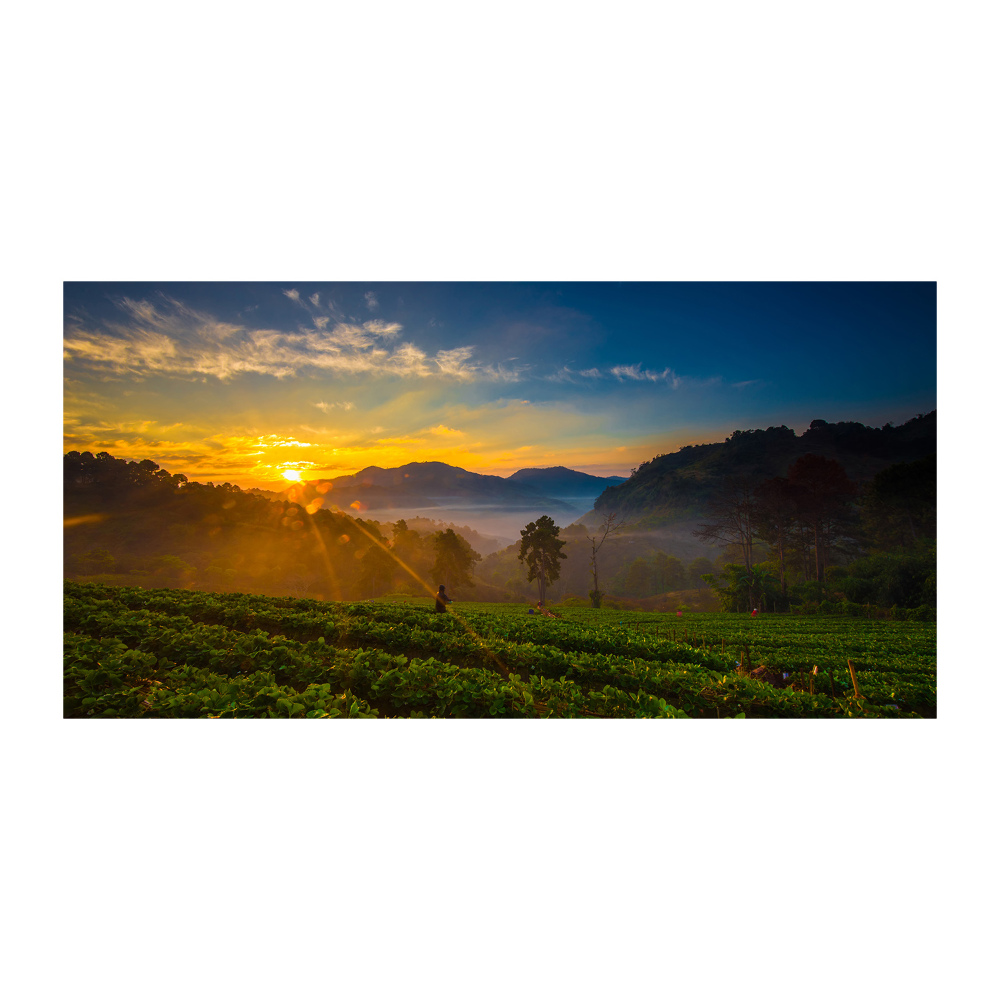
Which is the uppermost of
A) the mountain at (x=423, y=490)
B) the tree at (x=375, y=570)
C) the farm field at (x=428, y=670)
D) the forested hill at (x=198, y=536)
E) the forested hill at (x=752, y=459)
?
the forested hill at (x=752, y=459)

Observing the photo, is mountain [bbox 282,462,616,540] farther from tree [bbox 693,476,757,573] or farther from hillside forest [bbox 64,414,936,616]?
tree [bbox 693,476,757,573]

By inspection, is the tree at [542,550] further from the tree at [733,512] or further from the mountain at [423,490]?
the tree at [733,512]

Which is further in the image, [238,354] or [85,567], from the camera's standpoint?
[85,567]

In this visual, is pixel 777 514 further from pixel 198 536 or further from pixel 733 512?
pixel 198 536

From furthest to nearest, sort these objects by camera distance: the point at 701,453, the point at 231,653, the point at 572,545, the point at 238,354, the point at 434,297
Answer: the point at 572,545, the point at 701,453, the point at 238,354, the point at 434,297, the point at 231,653

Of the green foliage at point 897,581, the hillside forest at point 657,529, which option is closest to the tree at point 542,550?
the hillside forest at point 657,529

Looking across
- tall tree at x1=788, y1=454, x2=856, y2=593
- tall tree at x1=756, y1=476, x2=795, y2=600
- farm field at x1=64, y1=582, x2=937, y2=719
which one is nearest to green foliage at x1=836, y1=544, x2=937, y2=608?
tall tree at x1=788, y1=454, x2=856, y2=593

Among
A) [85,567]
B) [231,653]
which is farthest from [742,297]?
[85,567]

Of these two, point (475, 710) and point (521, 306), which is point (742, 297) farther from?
point (475, 710)
